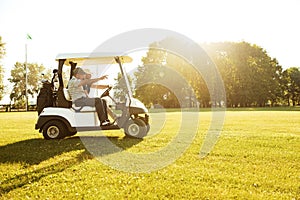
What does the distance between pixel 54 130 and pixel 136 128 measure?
2.37 m

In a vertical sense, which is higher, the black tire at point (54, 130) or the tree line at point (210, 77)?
the tree line at point (210, 77)

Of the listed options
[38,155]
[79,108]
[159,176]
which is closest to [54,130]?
[79,108]

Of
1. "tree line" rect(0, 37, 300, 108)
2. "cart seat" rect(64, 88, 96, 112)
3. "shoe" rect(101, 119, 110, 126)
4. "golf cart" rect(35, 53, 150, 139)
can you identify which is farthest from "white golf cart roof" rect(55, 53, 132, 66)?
"tree line" rect(0, 37, 300, 108)

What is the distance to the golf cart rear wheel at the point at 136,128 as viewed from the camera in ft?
28.7

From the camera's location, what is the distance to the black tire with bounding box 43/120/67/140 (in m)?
8.55

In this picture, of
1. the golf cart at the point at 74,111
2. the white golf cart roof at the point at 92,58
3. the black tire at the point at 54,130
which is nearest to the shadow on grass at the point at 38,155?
the black tire at the point at 54,130

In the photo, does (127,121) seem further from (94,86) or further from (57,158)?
(57,158)

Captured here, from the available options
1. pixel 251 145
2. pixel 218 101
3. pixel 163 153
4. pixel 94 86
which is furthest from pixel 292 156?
pixel 218 101

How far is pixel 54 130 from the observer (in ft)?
28.4

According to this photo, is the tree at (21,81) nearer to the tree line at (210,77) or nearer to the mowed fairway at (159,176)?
the tree line at (210,77)

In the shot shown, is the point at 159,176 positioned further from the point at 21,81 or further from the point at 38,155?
the point at 21,81

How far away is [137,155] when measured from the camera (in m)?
6.52

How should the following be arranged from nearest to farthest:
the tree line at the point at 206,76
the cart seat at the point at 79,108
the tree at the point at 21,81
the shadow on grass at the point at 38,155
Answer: the shadow on grass at the point at 38,155 < the cart seat at the point at 79,108 < the tree line at the point at 206,76 < the tree at the point at 21,81

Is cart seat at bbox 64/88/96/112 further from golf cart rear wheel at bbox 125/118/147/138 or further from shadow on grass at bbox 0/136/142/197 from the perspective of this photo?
golf cart rear wheel at bbox 125/118/147/138
